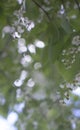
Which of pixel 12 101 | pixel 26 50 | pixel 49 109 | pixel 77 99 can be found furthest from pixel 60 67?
pixel 77 99

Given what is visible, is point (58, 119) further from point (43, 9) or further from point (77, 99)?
point (43, 9)

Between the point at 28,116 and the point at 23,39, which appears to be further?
the point at 28,116

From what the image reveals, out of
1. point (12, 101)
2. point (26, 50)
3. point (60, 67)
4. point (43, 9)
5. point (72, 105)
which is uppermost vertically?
point (72, 105)

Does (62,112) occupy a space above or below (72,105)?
below

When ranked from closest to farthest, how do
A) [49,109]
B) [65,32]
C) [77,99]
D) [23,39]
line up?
[65,32], [23,39], [49,109], [77,99]

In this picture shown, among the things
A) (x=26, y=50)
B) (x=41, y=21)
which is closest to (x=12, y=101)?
(x=26, y=50)

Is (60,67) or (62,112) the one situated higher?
(62,112)

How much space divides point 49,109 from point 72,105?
0.18 meters

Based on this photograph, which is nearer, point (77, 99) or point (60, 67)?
point (60, 67)

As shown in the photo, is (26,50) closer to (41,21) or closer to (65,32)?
(41,21)

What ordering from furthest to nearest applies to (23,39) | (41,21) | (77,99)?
(77,99)
(23,39)
(41,21)

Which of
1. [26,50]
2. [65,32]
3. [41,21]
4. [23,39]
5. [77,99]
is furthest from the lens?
[77,99]

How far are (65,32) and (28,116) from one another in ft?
4.15

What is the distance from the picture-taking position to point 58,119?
7.22ft
